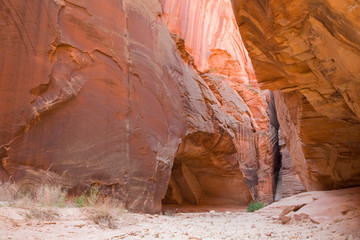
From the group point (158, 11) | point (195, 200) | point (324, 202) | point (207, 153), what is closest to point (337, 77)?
point (324, 202)

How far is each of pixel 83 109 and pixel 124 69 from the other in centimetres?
186

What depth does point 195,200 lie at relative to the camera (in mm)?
15320

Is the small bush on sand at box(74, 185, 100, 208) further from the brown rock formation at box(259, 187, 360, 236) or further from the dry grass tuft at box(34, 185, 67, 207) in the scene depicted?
the brown rock formation at box(259, 187, 360, 236)

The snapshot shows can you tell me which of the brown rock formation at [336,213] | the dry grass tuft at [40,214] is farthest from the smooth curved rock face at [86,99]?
the brown rock formation at [336,213]

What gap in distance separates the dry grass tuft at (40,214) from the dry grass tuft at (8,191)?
1.57m

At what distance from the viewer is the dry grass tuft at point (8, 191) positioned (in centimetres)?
579

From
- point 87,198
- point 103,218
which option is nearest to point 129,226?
point 103,218

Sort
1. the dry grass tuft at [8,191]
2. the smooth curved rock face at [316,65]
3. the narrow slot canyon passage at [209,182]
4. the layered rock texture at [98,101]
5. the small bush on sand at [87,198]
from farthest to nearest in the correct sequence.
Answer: the narrow slot canyon passage at [209,182]
the layered rock texture at [98,101]
the small bush on sand at [87,198]
the dry grass tuft at [8,191]
the smooth curved rock face at [316,65]

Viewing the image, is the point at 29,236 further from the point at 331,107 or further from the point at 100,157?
the point at 331,107

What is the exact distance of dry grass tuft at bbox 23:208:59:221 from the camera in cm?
441

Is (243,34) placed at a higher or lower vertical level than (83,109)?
higher

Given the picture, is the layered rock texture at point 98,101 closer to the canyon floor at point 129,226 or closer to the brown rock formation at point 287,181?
the canyon floor at point 129,226

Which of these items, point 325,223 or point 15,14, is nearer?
point 325,223

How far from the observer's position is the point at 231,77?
22188 millimetres
